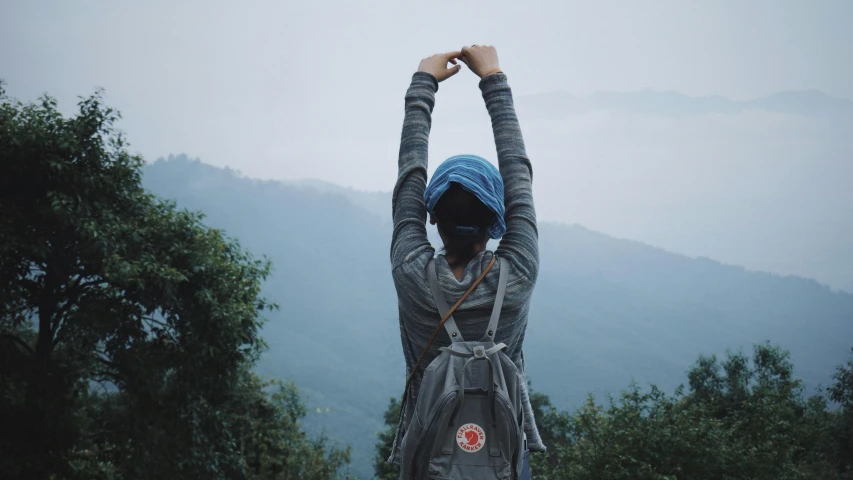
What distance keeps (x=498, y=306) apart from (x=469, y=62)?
3.27 ft

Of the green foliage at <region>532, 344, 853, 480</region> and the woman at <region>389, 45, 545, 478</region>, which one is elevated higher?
the green foliage at <region>532, 344, 853, 480</region>

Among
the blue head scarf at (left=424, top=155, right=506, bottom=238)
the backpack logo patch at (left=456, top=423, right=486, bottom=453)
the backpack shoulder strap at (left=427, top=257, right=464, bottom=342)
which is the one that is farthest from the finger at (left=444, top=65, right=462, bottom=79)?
the backpack logo patch at (left=456, top=423, right=486, bottom=453)

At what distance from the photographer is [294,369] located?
514 feet

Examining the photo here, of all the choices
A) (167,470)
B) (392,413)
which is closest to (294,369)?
(392,413)

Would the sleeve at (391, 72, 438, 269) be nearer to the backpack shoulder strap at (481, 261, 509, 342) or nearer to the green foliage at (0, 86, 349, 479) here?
the backpack shoulder strap at (481, 261, 509, 342)

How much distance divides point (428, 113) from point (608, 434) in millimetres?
11194

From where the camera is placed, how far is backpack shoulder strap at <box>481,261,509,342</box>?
1595 millimetres

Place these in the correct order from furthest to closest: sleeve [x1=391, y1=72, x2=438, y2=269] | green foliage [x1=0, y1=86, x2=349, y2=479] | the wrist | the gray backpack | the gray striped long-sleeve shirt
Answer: green foliage [x1=0, y1=86, x2=349, y2=479] → the wrist → sleeve [x1=391, y1=72, x2=438, y2=269] → the gray striped long-sleeve shirt → the gray backpack

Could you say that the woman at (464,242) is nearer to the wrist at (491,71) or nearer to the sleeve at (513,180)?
the sleeve at (513,180)

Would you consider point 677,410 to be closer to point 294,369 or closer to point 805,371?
point 294,369

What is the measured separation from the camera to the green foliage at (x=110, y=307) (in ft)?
35.9

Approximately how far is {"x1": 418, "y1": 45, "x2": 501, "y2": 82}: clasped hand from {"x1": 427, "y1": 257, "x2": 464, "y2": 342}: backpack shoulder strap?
78 centimetres

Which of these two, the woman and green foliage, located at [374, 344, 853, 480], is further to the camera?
green foliage, located at [374, 344, 853, 480]

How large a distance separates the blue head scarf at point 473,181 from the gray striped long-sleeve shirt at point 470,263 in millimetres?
61
